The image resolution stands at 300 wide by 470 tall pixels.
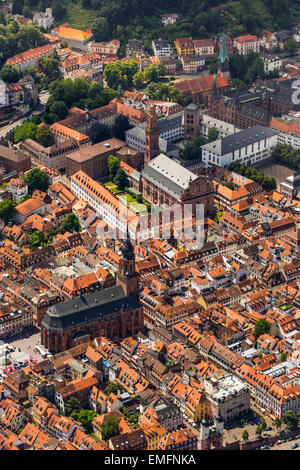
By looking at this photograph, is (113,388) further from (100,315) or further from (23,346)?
(23,346)

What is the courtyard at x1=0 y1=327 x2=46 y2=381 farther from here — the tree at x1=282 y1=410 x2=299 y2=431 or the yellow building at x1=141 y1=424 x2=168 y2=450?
the tree at x1=282 y1=410 x2=299 y2=431

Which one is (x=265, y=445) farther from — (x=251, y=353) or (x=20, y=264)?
(x=20, y=264)

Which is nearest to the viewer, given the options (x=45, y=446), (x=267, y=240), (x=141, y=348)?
(x=45, y=446)

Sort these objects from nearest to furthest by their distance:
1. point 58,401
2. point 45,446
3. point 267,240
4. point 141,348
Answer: point 45,446 → point 58,401 → point 141,348 → point 267,240

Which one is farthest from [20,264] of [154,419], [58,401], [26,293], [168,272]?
[154,419]

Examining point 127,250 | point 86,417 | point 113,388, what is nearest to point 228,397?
point 113,388

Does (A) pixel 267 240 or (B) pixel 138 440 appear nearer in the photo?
(B) pixel 138 440
